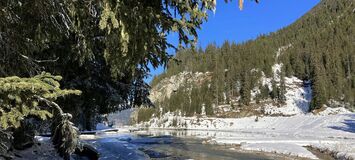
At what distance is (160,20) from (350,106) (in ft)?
332

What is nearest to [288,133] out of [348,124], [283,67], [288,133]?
[288,133]

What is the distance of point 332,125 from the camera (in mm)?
60719

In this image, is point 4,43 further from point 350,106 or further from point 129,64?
point 350,106

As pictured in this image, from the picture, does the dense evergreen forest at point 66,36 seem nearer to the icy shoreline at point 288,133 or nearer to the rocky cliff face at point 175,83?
the icy shoreline at point 288,133

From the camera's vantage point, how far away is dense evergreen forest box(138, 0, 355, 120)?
376 feet

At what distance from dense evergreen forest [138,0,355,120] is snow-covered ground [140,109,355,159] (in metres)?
19.3

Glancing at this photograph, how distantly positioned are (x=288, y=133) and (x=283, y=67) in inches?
3450

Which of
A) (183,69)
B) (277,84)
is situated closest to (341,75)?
(277,84)

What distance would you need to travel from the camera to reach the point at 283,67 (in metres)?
142

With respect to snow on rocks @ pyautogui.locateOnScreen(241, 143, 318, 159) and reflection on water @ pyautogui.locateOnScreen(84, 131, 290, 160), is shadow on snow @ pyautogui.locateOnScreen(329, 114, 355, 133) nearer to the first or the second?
reflection on water @ pyautogui.locateOnScreen(84, 131, 290, 160)

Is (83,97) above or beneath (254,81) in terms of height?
beneath

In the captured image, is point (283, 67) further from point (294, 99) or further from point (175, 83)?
point (175, 83)

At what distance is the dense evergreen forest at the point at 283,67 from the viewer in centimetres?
11450

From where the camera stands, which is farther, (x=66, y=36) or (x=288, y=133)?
(x=288, y=133)
